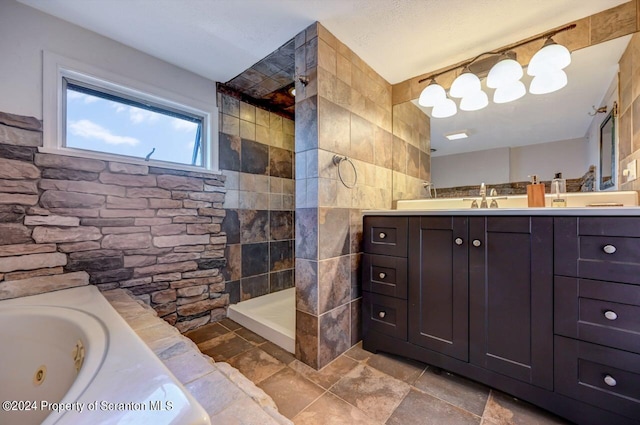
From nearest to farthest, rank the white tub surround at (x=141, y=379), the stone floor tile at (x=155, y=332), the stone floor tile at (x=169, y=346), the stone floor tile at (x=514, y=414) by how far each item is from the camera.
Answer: the white tub surround at (x=141, y=379) < the stone floor tile at (x=169, y=346) < the stone floor tile at (x=155, y=332) < the stone floor tile at (x=514, y=414)

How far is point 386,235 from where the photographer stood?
1.65m

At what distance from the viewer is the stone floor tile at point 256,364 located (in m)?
1.48

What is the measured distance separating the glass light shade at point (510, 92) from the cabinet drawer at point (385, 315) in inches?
62.3

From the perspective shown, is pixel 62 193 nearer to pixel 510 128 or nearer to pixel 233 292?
pixel 233 292

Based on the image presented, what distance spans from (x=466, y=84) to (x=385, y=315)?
1.72m

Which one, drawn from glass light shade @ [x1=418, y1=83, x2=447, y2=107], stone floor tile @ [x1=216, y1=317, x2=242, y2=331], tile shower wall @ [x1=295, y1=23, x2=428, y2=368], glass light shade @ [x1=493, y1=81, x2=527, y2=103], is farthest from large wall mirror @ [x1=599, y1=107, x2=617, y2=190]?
stone floor tile @ [x1=216, y1=317, x2=242, y2=331]

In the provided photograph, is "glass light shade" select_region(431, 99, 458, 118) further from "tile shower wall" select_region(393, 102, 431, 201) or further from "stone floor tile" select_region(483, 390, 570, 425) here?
"stone floor tile" select_region(483, 390, 570, 425)

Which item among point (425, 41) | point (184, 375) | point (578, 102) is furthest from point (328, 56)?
point (184, 375)

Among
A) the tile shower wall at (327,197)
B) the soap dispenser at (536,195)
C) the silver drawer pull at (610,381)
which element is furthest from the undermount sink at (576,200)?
the silver drawer pull at (610,381)

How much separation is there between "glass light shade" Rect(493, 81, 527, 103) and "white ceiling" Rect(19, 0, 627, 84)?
288mm

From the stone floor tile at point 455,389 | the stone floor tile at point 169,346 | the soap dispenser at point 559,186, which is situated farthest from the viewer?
the soap dispenser at point 559,186

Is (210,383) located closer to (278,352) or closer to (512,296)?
(278,352)

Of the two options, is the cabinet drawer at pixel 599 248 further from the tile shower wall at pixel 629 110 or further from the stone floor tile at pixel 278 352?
the stone floor tile at pixel 278 352

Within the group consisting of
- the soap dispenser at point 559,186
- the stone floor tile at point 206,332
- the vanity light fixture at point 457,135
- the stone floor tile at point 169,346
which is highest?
the vanity light fixture at point 457,135
